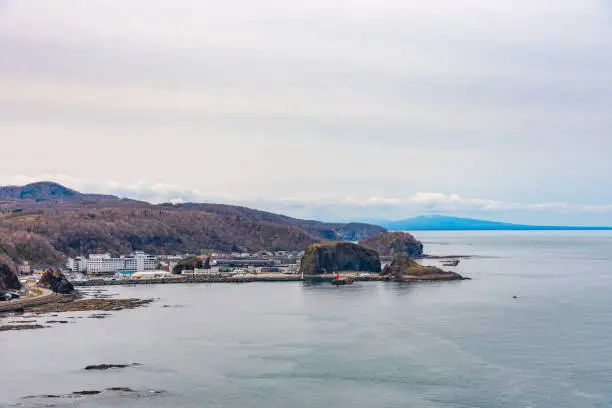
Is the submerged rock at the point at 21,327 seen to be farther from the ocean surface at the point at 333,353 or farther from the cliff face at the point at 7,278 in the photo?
the cliff face at the point at 7,278

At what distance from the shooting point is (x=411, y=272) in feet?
427

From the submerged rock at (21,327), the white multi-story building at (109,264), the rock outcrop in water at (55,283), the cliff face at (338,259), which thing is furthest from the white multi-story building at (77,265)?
the submerged rock at (21,327)

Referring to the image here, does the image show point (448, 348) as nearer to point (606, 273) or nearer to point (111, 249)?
point (606, 273)

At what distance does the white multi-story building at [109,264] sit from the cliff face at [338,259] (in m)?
36.0

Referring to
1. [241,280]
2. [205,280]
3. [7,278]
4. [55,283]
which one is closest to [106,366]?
[7,278]

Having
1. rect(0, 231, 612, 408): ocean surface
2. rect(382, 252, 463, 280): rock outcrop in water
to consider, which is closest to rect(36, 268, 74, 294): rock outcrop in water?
rect(0, 231, 612, 408): ocean surface

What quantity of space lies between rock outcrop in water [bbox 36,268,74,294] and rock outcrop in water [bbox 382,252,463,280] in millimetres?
56238

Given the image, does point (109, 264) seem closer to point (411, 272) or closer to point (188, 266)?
point (188, 266)

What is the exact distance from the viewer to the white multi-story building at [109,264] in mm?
149125

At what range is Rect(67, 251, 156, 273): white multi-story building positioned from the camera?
489ft

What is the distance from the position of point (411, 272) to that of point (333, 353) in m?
73.9

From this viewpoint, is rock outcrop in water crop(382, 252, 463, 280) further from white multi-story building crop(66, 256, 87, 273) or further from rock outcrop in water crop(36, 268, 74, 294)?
white multi-story building crop(66, 256, 87, 273)

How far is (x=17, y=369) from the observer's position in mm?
51750

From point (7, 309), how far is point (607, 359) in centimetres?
6301
